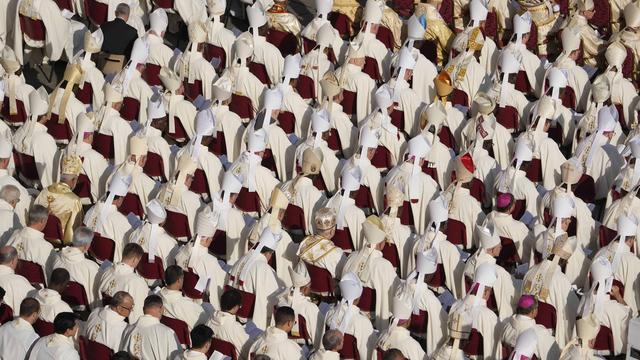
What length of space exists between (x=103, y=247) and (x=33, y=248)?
0.77m

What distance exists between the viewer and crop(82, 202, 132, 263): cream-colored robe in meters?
19.8

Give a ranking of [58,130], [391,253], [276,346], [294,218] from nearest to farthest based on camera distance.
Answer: [276,346]
[391,253]
[294,218]
[58,130]

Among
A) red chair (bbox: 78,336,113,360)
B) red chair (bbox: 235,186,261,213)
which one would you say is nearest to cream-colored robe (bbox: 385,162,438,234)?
red chair (bbox: 235,186,261,213)

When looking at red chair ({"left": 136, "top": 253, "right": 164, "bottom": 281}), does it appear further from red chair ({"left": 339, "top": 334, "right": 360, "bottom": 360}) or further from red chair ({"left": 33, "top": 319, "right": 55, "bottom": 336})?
red chair ({"left": 339, "top": 334, "right": 360, "bottom": 360})

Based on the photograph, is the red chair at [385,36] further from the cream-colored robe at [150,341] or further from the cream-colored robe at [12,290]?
the cream-colored robe at [150,341]

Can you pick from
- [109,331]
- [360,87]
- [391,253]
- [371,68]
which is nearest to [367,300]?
A: [391,253]

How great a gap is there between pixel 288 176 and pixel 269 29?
2204 millimetres

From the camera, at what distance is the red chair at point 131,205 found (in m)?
20.4

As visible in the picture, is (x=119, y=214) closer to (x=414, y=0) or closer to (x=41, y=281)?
(x=41, y=281)

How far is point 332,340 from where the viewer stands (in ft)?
58.0

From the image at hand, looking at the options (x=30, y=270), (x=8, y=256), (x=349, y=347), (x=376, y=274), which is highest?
(x=8, y=256)

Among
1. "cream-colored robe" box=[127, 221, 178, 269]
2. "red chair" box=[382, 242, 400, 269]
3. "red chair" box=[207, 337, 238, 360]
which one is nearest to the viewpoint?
"red chair" box=[207, 337, 238, 360]

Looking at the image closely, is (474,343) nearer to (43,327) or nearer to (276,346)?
(276,346)

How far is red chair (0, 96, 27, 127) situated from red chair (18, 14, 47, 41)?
1088mm
